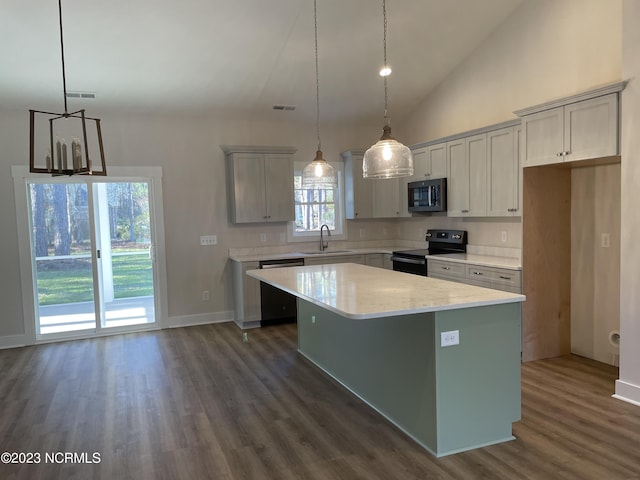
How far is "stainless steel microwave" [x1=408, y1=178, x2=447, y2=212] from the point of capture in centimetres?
554

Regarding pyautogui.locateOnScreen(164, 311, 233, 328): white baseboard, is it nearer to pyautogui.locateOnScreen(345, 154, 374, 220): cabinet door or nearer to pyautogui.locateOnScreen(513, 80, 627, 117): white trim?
pyautogui.locateOnScreen(345, 154, 374, 220): cabinet door

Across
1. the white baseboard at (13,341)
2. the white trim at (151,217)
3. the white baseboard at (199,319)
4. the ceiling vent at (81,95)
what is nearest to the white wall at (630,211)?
the white baseboard at (199,319)

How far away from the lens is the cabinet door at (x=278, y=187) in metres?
6.21

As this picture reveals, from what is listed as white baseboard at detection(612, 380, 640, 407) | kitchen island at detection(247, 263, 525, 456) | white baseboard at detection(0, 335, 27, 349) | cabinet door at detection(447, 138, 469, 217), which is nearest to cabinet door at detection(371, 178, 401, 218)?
cabinet door at detection(447, 138, 469, 217)

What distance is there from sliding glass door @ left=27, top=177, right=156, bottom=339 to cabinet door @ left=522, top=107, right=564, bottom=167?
174 inches

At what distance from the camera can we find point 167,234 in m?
6.01

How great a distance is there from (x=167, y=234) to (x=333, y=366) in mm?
3086

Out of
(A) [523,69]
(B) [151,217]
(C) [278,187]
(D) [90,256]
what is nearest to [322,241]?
(C) [278,187]

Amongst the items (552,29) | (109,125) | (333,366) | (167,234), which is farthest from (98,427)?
(552,29)

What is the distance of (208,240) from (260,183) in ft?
3.39

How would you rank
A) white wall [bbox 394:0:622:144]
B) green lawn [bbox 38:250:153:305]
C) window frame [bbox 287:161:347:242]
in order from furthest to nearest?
1. window frame [bbox 287:161:347:242]
2. green lawn [bbox 38:250:153:305]
3. white wall [bbox 394:0:622:144]

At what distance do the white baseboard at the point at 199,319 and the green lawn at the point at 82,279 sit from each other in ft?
1.57

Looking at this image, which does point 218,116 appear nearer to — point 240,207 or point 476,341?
point 240,207

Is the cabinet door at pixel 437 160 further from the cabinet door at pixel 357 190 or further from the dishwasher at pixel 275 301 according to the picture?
the dishwasher at pixel 275 301
